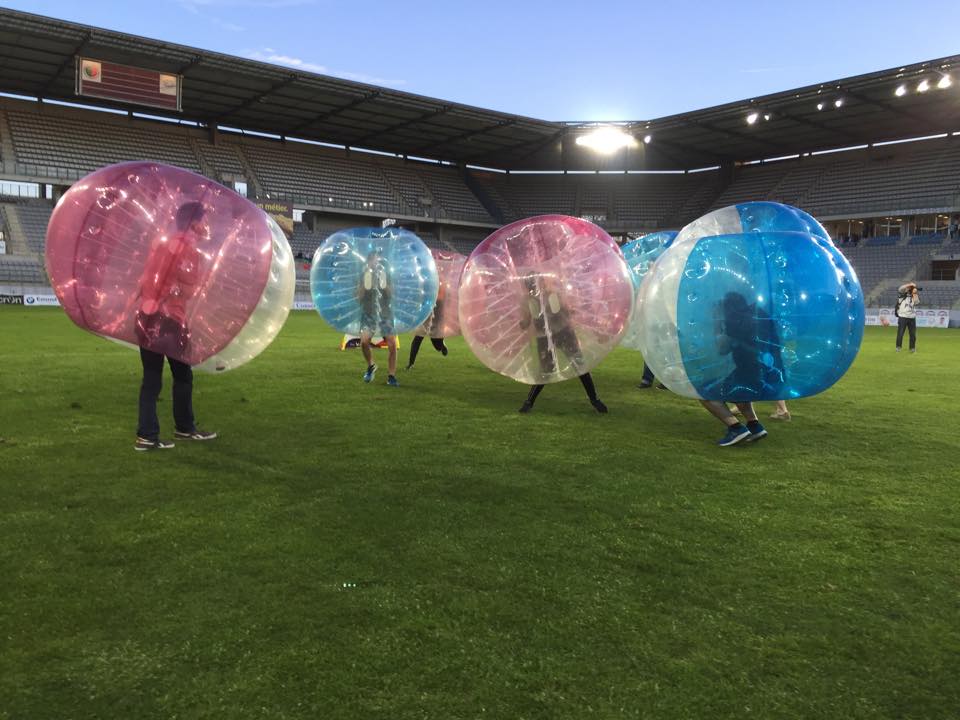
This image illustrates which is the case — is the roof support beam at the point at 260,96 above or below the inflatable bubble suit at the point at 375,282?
above

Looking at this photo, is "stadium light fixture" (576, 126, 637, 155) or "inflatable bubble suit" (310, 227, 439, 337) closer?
"inflatable bubble suit" (310, 227, 439, 337)

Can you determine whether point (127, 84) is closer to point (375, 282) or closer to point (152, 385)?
point (375, 282)

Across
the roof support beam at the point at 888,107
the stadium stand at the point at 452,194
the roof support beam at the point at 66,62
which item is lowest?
the stadium stand at the point at 452,194

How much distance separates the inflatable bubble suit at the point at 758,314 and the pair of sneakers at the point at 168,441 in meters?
3.88

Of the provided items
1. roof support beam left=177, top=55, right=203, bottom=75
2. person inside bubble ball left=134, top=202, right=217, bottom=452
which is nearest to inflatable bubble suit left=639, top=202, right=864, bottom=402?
person inside bubble ball left=134, top=202, right=217, bottom=452

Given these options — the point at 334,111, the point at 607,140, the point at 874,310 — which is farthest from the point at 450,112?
the point at 874,310

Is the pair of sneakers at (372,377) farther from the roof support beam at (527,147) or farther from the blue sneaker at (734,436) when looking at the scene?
the roof support beam at (527,147)

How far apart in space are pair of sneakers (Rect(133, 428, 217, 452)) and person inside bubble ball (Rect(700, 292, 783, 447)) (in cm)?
417

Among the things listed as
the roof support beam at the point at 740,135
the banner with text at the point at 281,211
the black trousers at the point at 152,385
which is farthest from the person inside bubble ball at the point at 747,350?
the roof support beam at the point at 740,135

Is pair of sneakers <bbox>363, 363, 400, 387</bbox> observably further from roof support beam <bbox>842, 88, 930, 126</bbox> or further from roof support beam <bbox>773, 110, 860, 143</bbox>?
roof support beam <bbox>773, 110, 860, 143</bbox>

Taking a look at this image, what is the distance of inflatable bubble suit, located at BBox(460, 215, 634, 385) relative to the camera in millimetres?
6109

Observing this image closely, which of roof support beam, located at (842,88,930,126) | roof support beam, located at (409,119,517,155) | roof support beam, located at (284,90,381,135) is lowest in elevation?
roof support beam, located at (842,88,930,126)

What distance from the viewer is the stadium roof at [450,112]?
30031 millimetres

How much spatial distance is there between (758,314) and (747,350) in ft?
0.81
